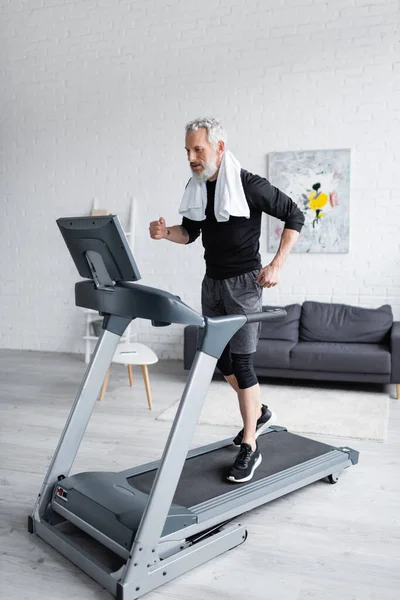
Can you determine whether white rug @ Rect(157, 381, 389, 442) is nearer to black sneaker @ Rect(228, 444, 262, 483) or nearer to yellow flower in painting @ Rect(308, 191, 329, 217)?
black sneaker @ Rect(228, 444, 262, 483)

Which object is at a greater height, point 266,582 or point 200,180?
point 200,180

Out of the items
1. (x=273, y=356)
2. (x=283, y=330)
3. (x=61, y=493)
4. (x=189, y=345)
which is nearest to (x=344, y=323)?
(x=283, y=330)

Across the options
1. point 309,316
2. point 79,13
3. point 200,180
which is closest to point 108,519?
point 200,180

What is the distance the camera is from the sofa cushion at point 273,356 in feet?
15.4

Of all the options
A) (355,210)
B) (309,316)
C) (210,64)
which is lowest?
(309,316)

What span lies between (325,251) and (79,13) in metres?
3.36

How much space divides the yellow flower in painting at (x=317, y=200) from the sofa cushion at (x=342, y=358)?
1298 mm

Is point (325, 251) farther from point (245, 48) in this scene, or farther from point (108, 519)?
point (108, 519)

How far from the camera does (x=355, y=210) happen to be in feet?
17.2

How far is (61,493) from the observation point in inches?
91.3

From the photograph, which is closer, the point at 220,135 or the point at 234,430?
the point at 220,135

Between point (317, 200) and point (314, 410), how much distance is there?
2.05 metres

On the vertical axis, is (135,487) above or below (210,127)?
below

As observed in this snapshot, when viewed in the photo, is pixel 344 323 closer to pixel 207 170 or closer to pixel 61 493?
pixel 207 170
